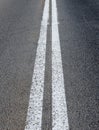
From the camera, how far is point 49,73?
523cm

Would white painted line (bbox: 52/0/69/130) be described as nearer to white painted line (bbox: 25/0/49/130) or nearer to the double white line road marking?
the double white line road marking

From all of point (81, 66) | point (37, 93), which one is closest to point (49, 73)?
point (81, 66)

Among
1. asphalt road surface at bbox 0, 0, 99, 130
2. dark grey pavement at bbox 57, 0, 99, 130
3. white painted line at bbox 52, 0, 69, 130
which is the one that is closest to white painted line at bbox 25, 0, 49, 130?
asphalt road surface at bbox 0, 0, 99, 130

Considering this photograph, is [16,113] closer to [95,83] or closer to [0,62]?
[95,83]

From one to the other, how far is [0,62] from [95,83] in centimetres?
203

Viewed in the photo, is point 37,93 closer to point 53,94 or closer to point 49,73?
point 53,94

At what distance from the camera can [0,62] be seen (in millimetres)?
5973

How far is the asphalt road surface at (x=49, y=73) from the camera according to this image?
3.89m

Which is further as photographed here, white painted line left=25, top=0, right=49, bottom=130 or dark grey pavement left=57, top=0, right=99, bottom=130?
dark grey pavement left=57, top=0, right=99, bottom=130

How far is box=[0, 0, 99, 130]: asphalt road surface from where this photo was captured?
389cm

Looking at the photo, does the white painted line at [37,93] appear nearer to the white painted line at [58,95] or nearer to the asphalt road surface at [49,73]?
the asphalt road surface at [49,73]

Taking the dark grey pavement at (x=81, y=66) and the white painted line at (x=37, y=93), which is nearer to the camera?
the white painted line at (x=37, y=93)

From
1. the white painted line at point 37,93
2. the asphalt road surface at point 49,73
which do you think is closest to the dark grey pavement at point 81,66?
the asphalt road surface at point 49,73

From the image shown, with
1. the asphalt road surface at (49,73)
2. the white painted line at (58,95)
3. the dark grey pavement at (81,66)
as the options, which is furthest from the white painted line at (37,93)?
the dark grey pavement at (81,66)
